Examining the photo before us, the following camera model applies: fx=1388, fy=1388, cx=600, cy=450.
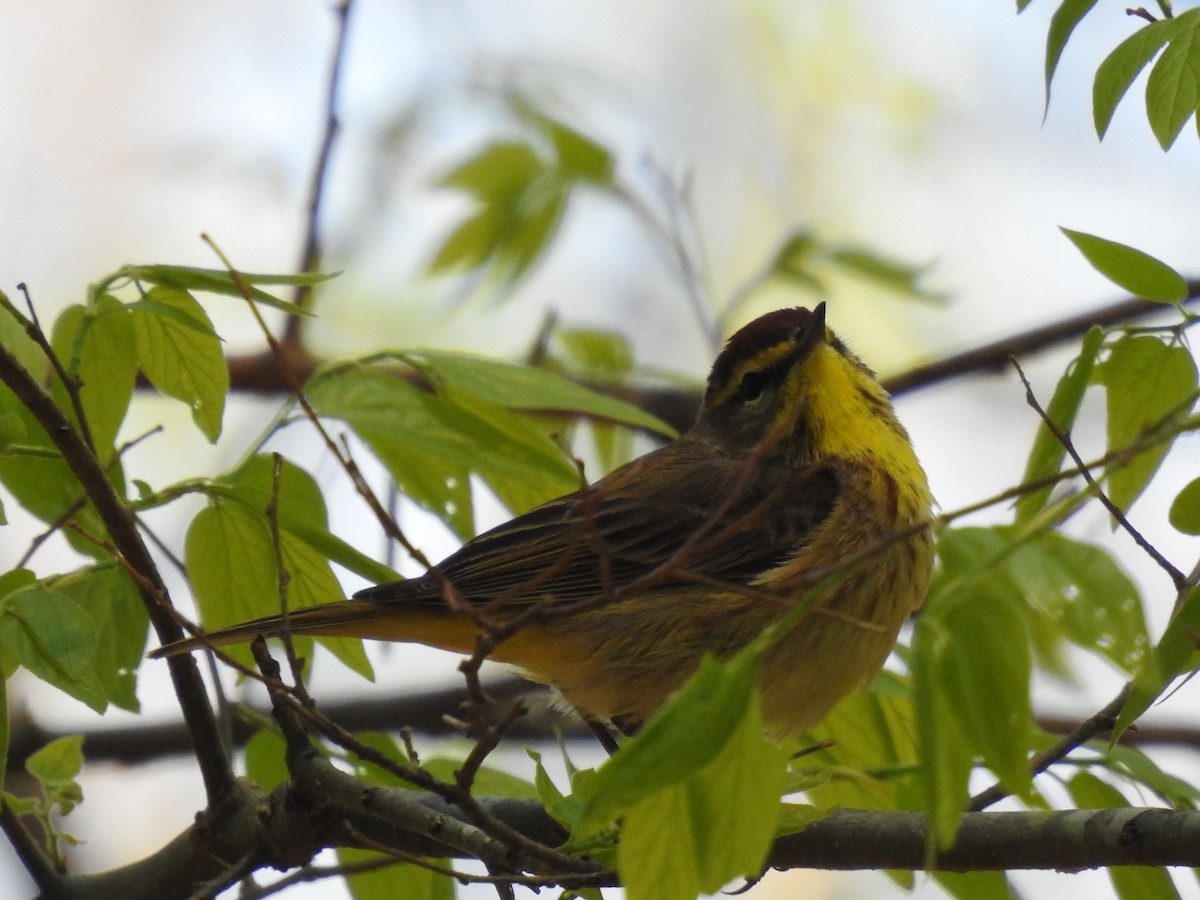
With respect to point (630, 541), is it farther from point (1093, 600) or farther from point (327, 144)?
point (1093, 600)

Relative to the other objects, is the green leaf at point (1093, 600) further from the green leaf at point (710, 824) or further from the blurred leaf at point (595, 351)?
the blurred leaf at point (595, 351)

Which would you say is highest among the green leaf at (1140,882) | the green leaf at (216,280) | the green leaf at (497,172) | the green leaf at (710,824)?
the green leaf at (497,172)

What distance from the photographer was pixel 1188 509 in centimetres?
263

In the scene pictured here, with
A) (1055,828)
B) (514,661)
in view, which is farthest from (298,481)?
(1055,828)

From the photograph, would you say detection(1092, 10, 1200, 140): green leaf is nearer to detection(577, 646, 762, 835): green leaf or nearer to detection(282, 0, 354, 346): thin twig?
detection(577, 646, 762, 835): green leaf

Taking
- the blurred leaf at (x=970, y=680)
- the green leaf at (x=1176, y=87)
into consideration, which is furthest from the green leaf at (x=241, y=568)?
the green leaf at (x=1176, y=87)

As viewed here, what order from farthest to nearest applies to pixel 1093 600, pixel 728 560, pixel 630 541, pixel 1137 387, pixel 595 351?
pixel 595 351
pixel 630 541
pixel 728 560
pixel 1137 387
pixel 1093 600

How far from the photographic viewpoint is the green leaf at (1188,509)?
2623mm

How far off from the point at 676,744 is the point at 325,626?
2543 mm

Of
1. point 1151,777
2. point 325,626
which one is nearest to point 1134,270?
point 1151,777

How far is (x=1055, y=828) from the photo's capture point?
2.99 metres

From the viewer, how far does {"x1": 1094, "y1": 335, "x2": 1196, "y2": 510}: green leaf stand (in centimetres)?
310

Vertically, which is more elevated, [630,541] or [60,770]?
[630,541]

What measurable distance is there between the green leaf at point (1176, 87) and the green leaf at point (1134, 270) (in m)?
0.23
